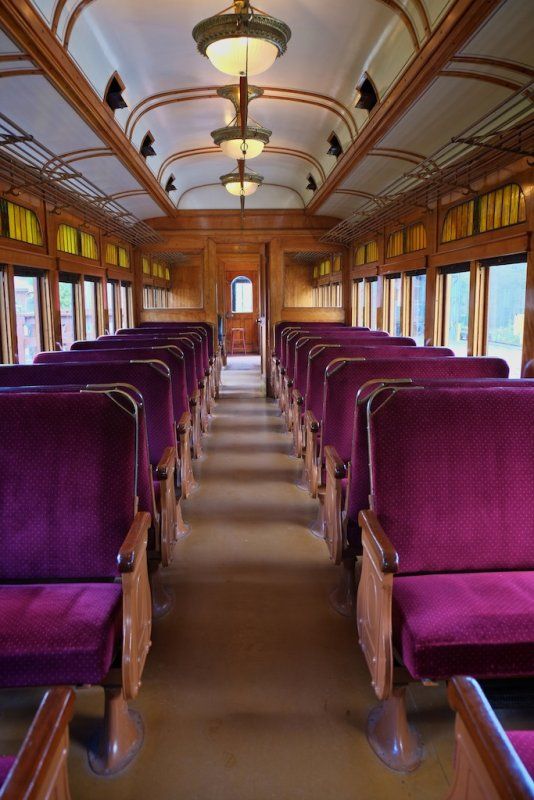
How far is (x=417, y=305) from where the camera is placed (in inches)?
264

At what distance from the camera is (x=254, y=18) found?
3.41 metres

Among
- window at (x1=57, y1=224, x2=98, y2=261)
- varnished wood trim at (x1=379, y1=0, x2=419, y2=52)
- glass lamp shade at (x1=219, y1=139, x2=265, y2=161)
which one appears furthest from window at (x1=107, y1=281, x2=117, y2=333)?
varnished wood trim at (x1=379, y1=0, x2=419, y2=52)

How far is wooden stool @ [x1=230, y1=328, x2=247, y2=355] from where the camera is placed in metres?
17.0

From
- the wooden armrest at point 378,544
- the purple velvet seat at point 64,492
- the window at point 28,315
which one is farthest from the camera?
the window at point 28,315

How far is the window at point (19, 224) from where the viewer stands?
482cm

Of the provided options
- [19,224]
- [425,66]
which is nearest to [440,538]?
[425,66]

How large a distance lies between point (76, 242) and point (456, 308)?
14.1 ft

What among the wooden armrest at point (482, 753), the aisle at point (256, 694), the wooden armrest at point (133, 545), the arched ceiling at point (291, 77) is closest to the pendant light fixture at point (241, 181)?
the arched ceiling at point (291, 77)

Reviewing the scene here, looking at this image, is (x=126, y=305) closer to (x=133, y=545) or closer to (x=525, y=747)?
(x=133, y=545)

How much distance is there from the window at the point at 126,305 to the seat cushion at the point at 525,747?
8.41 metres

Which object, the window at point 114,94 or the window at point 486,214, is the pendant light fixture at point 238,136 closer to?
the window at point 114,94

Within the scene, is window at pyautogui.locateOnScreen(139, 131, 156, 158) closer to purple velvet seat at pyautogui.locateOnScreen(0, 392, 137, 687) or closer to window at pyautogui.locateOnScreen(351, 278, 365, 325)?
window at pyautogui.locateOnScreen(351, 278, 365, 325)

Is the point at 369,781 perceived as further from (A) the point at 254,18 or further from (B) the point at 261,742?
(A) the point at 254,18

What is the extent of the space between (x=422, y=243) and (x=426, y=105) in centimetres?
237
